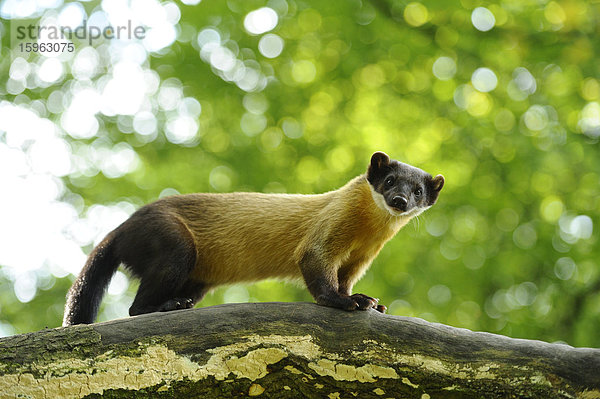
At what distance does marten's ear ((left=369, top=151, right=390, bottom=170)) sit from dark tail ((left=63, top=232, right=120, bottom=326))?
130 inches

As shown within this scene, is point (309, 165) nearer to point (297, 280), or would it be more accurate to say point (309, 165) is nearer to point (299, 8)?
point (299, 8)

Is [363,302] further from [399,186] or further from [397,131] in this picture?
[397,131]

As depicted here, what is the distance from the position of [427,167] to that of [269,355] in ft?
32.4

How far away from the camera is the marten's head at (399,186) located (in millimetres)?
6730

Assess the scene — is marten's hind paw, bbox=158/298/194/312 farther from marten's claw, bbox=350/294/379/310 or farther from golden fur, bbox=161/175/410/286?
marten's claw, bbox=350/294/379/310

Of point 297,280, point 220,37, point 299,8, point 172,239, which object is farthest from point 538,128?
point 172,239

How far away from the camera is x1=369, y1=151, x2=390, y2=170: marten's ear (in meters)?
7.00

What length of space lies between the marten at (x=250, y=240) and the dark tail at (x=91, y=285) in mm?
12

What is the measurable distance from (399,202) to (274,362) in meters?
2.67

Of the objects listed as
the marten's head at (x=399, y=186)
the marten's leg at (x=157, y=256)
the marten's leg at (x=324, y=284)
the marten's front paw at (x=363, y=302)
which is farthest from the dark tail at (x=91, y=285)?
the marten's head at (x=399, y=186)

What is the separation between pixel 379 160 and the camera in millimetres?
7047

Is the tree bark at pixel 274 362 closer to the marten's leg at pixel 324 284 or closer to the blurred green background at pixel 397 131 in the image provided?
the marten's leg at pixel 324 284

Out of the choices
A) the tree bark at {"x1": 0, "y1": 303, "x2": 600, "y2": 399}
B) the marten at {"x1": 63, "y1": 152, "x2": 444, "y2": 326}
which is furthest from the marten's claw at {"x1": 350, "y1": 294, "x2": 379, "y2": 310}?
the tree bark at {"x1": 0, "y1": 303, "x2": 600, "y2": 399}

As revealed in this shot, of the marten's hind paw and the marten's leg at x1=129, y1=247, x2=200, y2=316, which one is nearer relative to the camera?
the marten's hind paw
